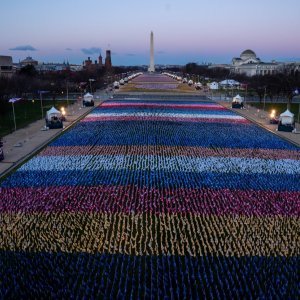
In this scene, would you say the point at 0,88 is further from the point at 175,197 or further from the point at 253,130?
the point at 175,197

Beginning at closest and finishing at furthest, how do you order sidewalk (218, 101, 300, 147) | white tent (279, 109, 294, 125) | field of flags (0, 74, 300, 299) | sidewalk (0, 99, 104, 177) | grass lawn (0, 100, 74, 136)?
field of flags (0, 74, 300, 299), sidewalk (0, 99, 104, 177), sidewalk (218, 101, 300, 147), white tent (279, 109, 294, 125), grass lawn (0, 100, 74, 136)

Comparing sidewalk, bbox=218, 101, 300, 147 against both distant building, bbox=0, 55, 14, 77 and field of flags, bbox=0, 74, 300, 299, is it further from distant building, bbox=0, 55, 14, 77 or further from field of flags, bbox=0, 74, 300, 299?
distant building, bbox=0, 55, 14, 77

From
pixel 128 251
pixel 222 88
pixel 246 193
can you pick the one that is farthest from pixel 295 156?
pixel 222 88

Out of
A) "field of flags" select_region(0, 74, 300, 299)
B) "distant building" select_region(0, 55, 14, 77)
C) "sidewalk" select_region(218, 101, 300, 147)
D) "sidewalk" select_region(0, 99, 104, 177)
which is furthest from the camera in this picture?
"distant building" select_region(0, 55, 14, 77)

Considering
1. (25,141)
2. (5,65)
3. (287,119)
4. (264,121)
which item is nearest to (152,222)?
(25,141)

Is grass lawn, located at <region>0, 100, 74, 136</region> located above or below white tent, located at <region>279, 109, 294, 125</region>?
below

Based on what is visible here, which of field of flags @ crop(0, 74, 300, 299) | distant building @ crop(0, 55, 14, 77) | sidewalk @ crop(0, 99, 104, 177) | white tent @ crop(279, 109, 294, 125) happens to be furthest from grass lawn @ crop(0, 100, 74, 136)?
distant building @ crop(0, 55, 14, 77)
